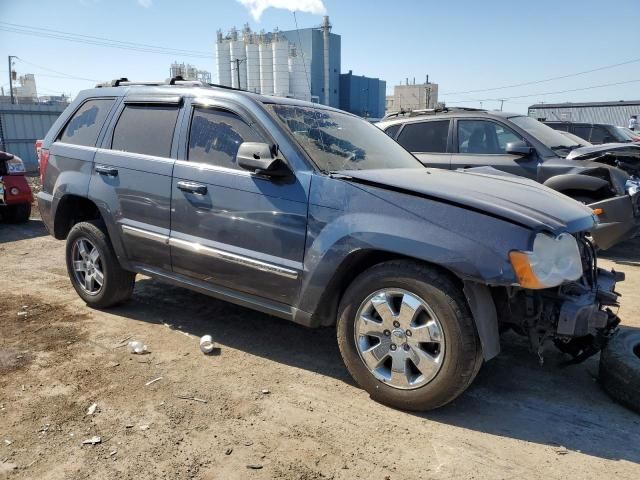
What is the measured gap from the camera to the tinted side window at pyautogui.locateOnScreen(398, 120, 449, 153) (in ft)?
24.1

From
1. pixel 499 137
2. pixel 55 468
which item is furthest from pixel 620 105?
pixel 55 468

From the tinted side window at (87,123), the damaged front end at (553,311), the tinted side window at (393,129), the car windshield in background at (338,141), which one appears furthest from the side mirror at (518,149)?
the tinted side window at (87,123)

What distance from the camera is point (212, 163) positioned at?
3.70m

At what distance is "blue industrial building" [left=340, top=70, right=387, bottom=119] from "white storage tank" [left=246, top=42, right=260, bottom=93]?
478 inches

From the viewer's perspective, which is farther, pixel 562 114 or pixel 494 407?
pixel 562 114

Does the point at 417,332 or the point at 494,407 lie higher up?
the point at 417,332

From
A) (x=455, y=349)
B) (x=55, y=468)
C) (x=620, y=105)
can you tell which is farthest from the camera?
(x=620, y=105)

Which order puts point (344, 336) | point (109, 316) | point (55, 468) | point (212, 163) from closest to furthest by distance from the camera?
1. point (55, 468)
2. point (344, 336)
3. point (212, 163)
4. point (109, 316)

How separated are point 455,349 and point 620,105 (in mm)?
29336

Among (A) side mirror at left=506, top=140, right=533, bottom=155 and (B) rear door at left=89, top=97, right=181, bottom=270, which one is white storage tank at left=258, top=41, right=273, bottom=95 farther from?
(B) rear door at left=89, top=97, right=181, bottom=270

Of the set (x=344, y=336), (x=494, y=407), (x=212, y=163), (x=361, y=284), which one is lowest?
(x=494, y=407)

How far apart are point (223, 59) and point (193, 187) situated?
211ft

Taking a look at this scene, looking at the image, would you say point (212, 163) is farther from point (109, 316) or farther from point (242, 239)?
point (109, 316)

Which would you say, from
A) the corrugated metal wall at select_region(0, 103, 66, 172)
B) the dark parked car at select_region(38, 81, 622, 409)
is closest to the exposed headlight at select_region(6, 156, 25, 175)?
the dark parked car at select_region(38, 81, 622, 409)
